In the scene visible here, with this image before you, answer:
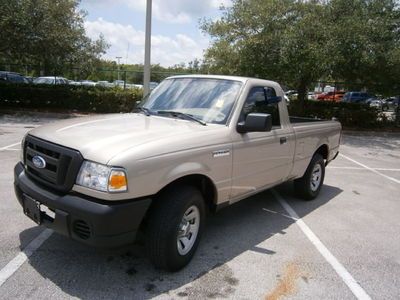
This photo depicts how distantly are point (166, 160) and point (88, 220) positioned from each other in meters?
0.82

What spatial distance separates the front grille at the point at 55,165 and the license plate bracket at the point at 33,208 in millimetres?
182

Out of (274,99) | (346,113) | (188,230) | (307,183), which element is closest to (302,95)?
(346,113)

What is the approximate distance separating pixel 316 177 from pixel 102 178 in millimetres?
4476

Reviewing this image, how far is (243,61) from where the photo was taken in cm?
1566

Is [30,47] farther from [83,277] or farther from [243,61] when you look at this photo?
[83,277]

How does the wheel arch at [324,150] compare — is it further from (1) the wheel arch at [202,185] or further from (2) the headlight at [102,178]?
(2) the headlight at [102,178]

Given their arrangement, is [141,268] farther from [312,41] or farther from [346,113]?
[346,113]

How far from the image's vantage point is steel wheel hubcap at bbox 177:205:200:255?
3989 mm

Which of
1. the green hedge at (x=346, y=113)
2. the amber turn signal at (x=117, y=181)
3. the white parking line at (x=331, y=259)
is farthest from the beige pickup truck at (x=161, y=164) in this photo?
the green hedge at (x=346, y=113)

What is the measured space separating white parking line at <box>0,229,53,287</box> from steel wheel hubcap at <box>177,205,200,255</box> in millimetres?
1509

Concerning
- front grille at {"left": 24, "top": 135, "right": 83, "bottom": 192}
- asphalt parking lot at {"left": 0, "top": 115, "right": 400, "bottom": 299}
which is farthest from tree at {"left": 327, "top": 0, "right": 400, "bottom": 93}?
front grille at {"left": 24, "top": 135, "right": 83, "bottom": 192}

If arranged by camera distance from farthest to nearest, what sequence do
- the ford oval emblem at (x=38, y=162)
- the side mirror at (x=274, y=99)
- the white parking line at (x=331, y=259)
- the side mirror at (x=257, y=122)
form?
1. the side mirror at (x=274, y=99)
2. the side mirror at (x=257, y=122)
3. the white parking line at (x=331, y=259)
4. the ford oval emblem at (x=38, y=162)

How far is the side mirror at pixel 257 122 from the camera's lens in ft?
14.1

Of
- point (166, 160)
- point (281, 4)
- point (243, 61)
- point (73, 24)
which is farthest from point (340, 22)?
point (166, 160)
